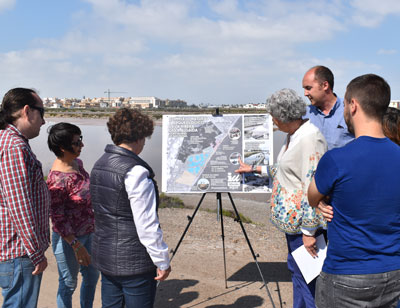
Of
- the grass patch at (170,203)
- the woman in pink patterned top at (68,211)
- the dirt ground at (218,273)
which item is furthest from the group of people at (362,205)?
the grass patch at (170,203)

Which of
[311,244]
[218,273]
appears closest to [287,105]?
[311,244]

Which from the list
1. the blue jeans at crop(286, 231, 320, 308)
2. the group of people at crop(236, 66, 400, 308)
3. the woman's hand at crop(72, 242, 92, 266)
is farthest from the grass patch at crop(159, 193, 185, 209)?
the group of people at crop(236, 66, 400, 308)

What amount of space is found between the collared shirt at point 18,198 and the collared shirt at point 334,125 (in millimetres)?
2397

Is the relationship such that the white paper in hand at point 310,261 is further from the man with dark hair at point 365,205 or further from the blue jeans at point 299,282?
the man with dark hair at point 365,205

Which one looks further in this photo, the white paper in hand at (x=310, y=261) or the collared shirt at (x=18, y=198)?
the white paper in hand at (x=310, y=261)

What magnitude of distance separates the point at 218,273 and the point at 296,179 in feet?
8.18

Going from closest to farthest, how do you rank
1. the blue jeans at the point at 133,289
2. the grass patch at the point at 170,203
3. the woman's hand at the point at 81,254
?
the blue jeans at the point at 133,289 < the woman's hand at the point at 81,254 < the grass patch at the point at 170,203

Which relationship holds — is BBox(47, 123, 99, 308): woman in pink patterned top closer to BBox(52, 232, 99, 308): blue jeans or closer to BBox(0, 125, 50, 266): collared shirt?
BBox(52, 232, 99, 308): blue jeans

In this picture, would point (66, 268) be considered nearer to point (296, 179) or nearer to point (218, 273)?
point (296, 179)

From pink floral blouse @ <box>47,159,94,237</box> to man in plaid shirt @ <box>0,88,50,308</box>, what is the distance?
1.42ft

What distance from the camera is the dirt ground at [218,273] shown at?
12.5 feet

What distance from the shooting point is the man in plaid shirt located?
1994mm

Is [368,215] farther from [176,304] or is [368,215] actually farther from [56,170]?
[176,304]

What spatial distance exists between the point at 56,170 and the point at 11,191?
0.81 metres
